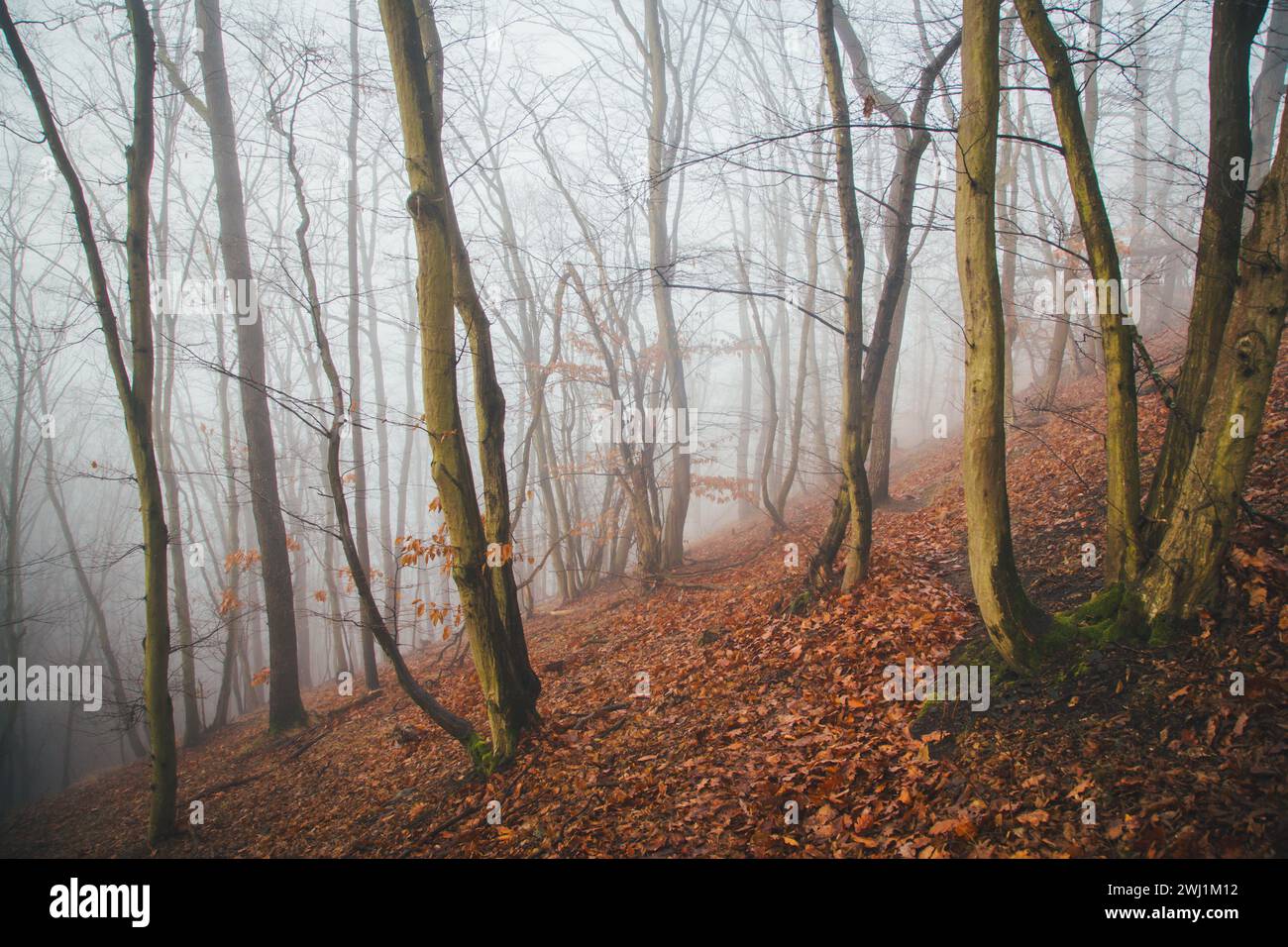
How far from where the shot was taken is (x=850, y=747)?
12.9 ft

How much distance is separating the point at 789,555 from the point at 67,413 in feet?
132

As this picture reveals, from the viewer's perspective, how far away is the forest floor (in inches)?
116

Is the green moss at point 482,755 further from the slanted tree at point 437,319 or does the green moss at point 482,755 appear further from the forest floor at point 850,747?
the slanted tree at point 437,319

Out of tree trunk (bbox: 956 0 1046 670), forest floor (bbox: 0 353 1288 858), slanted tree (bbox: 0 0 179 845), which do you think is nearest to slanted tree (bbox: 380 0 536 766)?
forest floor (bbox: 0 353 1288 858)

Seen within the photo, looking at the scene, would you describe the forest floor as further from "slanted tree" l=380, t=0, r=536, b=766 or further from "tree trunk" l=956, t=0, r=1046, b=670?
"slanted tree" l=380, t=0, r=536, b=766

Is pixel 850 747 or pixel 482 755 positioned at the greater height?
pixel 850 747

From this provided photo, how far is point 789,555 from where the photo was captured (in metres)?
8.32

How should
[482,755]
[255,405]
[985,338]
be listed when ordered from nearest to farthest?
[985,338]
[482,755]
[255,405]

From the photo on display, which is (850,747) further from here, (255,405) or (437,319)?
(255,405)

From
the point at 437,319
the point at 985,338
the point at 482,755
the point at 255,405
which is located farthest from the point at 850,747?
the point at 255,405

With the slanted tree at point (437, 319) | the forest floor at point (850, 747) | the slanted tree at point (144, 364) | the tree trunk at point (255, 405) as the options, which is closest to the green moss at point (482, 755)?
the forest floor at point (850, 747)

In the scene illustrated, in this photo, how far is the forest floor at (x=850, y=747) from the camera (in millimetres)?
2953
